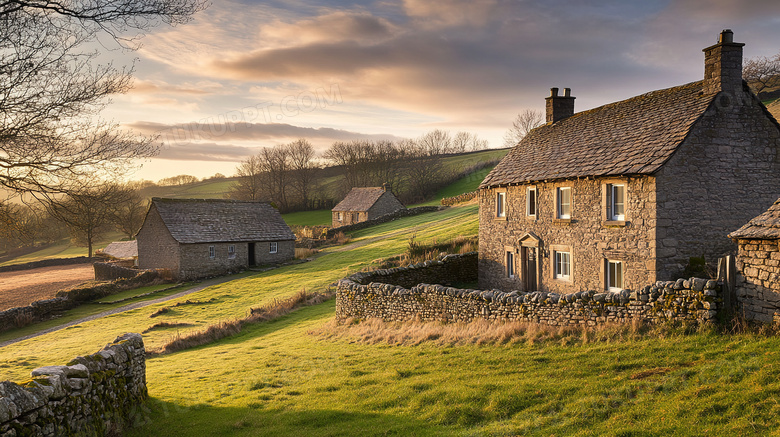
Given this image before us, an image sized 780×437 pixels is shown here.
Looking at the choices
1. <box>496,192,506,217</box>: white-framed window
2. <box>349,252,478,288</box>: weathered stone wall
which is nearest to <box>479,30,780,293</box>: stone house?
<box>496,192,506,217</box>: white-framed window

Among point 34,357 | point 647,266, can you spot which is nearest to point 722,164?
point 647,266

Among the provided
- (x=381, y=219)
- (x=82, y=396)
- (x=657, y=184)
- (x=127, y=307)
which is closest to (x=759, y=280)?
(x=657, y=184)

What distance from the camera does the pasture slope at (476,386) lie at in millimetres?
7469

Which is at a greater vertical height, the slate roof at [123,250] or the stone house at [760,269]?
the stone house at [760,269]

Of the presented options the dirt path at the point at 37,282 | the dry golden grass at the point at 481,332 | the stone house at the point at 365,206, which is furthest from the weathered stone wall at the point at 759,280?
the stone house at the point at 365,206

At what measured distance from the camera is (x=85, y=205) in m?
12.1

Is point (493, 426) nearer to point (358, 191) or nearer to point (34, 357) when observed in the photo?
point (34, 357)

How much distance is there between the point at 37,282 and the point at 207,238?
715 inches

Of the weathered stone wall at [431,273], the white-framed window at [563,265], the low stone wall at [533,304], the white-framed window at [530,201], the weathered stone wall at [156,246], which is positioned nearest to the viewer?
the low stone wall at [533,304]

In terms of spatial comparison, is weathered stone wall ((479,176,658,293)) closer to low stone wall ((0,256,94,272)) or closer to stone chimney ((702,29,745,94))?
stone chimney ((702,29,745,94))

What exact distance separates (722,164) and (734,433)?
13.5 metres

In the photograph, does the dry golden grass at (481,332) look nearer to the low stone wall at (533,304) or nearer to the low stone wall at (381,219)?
the low stone wall at (533,304)

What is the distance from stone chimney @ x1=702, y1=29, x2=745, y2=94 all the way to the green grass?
64212mm

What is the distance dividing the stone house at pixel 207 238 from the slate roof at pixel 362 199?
60.5 ft
